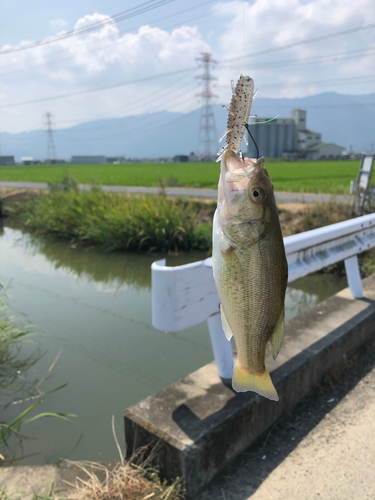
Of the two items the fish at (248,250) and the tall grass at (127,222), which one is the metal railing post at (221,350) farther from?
the tall grass at (127,222)

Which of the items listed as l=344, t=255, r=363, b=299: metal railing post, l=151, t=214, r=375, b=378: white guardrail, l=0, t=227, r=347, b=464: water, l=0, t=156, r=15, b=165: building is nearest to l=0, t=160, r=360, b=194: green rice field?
l=0, t=156, r=15, b=165: building

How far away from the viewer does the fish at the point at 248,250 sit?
0.75 metres

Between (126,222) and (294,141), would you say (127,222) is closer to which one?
(126,222)

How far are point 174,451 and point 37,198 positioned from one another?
14749 millimetres

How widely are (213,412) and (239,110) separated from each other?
1.97m

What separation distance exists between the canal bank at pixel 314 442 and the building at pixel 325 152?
263 ft

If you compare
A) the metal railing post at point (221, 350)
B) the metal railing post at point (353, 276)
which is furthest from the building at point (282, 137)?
the metal railing post at point (221, 350)

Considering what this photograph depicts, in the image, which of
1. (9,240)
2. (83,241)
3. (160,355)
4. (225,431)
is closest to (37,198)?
(9,240)

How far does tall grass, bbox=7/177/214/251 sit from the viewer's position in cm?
923

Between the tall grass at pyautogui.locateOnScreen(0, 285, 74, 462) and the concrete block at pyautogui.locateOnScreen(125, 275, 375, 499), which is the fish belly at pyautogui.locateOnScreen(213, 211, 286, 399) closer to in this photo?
the concrete block at pyautogui.locateOnScreen(125, 275, 375, 499)

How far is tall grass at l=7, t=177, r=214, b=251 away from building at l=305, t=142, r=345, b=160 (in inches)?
→ 2888

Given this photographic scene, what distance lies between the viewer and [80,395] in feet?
12.6

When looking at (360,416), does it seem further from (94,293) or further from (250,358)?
(94,293)

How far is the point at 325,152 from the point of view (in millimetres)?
85188
